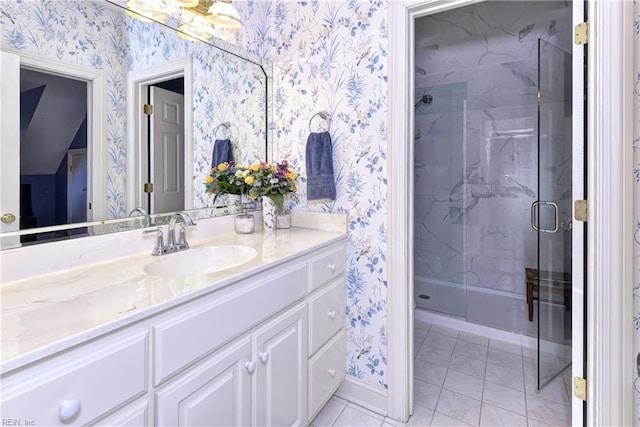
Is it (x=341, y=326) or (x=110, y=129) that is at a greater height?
(x=110, y=129)

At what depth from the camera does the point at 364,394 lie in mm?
1673

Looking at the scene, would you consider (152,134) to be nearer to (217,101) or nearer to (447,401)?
(217,101)

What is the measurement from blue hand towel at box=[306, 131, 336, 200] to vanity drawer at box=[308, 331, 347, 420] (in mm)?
756

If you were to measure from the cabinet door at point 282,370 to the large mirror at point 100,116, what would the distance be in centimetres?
75

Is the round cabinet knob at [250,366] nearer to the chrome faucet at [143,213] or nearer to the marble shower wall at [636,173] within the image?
the chrome faucet at [143,213]

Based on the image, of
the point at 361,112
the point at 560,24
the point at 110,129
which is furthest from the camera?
the point at 560,24

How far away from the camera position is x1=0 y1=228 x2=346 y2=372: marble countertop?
59cm

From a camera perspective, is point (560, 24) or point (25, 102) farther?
point (560, 24)

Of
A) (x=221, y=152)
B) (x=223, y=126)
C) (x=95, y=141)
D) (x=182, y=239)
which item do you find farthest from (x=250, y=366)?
(x=223, y=126)

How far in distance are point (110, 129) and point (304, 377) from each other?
50.5 inches

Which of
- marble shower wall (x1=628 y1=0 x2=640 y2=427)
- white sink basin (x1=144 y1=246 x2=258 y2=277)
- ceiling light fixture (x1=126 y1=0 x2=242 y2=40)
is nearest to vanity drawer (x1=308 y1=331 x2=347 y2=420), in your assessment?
white sink basin (x1=144 y1=246 x2=258 y2=277)

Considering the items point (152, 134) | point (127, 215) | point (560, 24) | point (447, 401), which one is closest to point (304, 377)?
point (447, 401)

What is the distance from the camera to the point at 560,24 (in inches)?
87.4

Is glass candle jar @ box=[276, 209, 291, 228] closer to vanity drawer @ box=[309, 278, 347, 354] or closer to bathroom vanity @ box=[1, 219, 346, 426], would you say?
bathroom vanity @ box=[1, 219, 346, 426]
